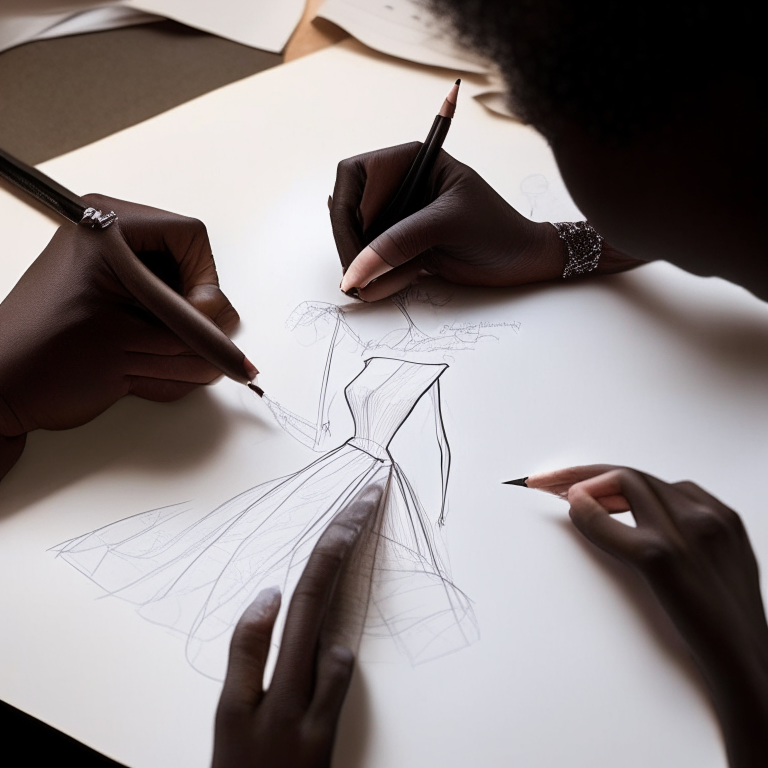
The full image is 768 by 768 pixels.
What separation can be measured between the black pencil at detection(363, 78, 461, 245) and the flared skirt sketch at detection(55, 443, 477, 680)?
283mm

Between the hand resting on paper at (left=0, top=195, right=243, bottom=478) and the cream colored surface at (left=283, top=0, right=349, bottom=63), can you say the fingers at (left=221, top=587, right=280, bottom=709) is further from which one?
the cream colored surface at (left=283, top=0, right=349, bottom=63)

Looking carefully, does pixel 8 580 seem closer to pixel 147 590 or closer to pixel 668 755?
pixel 147 590

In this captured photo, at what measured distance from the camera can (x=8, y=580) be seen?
0.59m

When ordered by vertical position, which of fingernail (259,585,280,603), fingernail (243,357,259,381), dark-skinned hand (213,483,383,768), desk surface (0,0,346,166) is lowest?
dark-skinned hand (213,483,383,768)

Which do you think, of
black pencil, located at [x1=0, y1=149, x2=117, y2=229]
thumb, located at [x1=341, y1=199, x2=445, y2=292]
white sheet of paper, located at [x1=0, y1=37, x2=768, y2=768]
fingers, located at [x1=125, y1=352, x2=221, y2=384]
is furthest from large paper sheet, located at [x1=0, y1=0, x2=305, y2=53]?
fingers, located at [x1=125, y1=352, x2=221, y2=384]

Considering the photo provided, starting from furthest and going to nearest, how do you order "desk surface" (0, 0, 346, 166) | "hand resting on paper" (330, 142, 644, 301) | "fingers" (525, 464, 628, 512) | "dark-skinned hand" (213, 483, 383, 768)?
"desk surface" (0, 0, 346, 166) < "hand resting on paper" (330, 142, 644, 301) < "fingers" (525, 464, 628, 512) < "dark-skinned hand" (213, 483, 383, 768)

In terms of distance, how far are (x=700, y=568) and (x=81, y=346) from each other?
0.57 meters

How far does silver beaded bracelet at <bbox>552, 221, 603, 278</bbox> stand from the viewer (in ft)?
2.42

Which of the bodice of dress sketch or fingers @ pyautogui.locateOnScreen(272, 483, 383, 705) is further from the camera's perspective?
the bodice of dress sketch

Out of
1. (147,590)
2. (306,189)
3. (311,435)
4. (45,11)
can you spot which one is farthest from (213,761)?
(45,11)

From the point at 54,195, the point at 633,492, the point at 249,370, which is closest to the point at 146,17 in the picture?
the point at 54,195

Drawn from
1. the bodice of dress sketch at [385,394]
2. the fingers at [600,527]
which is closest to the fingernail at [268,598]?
the bodice of dress sketch at [385,394]

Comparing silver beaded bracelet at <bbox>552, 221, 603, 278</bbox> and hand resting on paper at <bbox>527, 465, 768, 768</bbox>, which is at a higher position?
silver beaded bracelet at <bbox>552, 221, 603, 278</bbox>

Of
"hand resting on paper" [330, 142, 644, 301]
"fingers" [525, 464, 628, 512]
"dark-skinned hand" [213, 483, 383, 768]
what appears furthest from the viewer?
"hand resting on paper" [330, 142, 644, 301]
